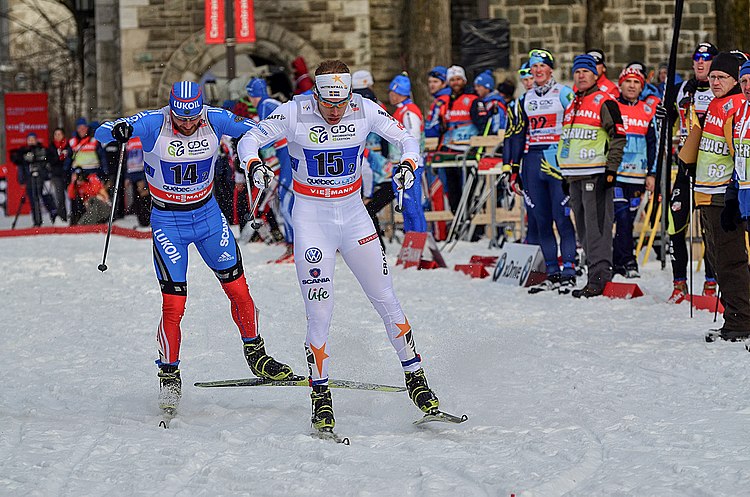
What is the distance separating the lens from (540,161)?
39.1 ft

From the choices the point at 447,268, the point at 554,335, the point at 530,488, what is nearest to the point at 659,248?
the point at 447,268

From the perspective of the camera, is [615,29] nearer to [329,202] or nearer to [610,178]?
[610,178]

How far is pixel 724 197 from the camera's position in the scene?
344 inches

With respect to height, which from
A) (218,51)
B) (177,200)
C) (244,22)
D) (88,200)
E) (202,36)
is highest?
(244,22)

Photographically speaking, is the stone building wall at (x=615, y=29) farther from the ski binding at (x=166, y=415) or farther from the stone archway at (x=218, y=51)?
the ski binding at (x=166, y=415)

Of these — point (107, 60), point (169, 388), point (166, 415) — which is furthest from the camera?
point (107, 60)

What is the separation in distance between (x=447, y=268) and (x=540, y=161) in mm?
2093

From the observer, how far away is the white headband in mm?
6715

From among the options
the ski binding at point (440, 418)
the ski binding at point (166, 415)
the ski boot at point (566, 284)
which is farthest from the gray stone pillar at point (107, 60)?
the ski binding at point (440, 418)

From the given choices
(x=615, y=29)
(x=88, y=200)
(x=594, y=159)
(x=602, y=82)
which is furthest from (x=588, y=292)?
(x=615, y=29)

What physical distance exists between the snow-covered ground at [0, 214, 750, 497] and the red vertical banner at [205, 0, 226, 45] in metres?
13.2

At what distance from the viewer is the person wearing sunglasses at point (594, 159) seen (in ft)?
36.7

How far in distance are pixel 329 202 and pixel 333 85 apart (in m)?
0.63

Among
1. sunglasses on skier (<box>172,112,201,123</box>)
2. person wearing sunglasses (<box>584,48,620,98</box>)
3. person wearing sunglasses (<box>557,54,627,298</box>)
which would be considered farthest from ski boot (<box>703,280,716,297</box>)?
sunglasses on skier (<box>172,112,201,123</box>)
